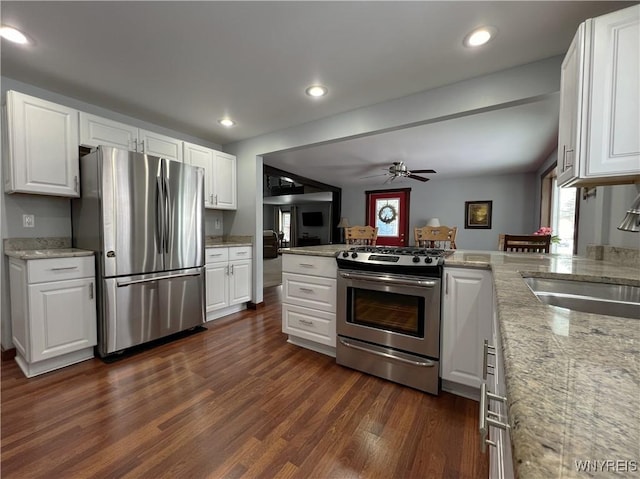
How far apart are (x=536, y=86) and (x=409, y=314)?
6.23 ft

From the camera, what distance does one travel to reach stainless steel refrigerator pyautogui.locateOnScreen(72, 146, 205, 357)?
88.8 inches

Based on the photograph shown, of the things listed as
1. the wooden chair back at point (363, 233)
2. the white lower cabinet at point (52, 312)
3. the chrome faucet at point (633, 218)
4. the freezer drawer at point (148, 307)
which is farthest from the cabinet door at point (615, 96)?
the white lower cabinet at point (52, 312)

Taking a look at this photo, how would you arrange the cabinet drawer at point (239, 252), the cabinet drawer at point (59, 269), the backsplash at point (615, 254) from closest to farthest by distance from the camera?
the backsplash at point (615, 254) < the cabinet drawer at point (59, 269) < the cabinet drawer at point (239, 252)

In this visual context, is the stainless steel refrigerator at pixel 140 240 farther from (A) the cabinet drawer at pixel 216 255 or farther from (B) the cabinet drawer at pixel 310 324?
(B) the cabinet drawer at pixel 310 324

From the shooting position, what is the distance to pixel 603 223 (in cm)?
198

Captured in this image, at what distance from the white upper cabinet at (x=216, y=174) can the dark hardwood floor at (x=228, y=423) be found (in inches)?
77.5

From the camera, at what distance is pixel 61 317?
2104 mm

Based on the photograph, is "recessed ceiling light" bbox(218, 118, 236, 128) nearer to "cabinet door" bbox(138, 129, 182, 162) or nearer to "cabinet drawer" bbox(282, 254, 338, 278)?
"cabinet door" bbox(138, 129, 182, 162)

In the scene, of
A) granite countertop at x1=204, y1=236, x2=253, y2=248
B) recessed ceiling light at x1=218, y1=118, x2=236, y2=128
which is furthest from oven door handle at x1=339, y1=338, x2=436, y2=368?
recessed ceiling light at x1=218, y1=118, x2=236, y2=128

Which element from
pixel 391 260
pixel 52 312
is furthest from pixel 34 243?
pixel 391 260

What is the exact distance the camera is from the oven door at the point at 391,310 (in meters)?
1.87

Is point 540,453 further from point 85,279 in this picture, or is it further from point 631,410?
point 85,279

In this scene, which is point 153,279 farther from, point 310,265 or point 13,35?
point 13,35

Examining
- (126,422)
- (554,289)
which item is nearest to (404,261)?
(554,289)
